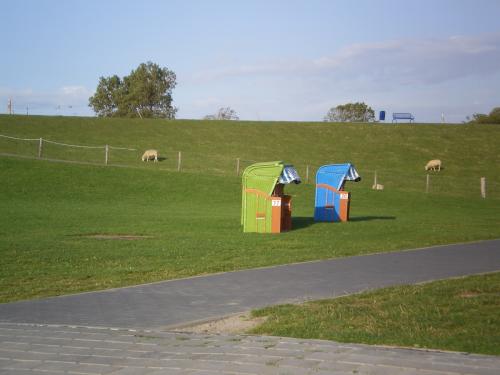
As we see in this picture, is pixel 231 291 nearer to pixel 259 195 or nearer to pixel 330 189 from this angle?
pixel 259 195

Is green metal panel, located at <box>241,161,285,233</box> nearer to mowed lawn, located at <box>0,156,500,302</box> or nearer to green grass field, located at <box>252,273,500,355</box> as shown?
mowed lawn, located at <box>0,156,500,302</box>

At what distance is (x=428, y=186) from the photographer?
153 feet

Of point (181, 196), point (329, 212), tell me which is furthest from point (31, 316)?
point (181, 196)

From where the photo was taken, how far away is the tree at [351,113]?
121 metres

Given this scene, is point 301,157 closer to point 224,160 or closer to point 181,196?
point 224,160

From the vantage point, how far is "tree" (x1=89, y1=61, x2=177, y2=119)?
373 ft

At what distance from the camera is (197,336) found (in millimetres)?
7551

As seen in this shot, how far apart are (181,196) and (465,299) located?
1043 inches

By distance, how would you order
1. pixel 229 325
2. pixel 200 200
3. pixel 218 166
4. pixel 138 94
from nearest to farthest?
pixel 229 325 < pixel 200 200 < pixel 218 166 < pixel 138 94

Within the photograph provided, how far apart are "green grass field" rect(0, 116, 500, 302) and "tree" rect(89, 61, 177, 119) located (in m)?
42.7

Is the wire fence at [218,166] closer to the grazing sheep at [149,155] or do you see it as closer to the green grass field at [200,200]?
the green grass field at [200,200]

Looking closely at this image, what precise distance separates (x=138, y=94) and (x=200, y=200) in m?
82.5

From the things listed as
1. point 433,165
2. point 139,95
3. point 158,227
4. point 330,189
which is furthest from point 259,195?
point 139,95

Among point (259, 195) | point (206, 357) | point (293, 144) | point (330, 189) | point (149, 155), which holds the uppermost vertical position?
point (293, 144)
